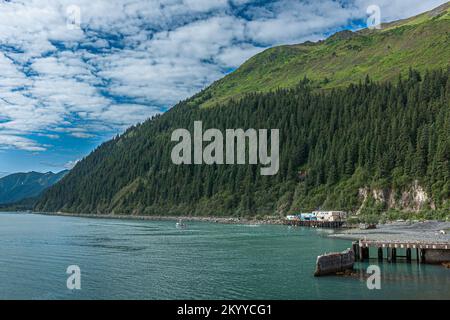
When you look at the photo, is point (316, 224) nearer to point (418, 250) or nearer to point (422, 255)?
point (418, 250)

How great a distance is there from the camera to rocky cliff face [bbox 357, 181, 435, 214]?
135500 millimetres

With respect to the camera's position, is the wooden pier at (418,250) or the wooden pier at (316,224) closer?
the wooden pier at (418,250)

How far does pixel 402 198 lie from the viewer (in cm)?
14238

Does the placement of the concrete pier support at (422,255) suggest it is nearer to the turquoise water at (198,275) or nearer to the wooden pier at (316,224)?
the turquoise water at (198,275)

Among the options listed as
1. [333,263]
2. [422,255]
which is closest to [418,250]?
[422,255]

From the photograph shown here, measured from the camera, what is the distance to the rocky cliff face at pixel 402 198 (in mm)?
135500

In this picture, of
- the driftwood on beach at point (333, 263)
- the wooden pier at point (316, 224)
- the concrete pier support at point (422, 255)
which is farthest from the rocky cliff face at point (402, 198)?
the driftwood on beach at point (333, 263)

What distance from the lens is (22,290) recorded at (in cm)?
4762

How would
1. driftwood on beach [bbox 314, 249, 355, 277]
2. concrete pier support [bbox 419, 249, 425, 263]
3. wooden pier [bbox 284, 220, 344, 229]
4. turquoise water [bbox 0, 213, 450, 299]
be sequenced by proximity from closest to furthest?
turquoise water [bbox 0, 213, 450, 299] < driftwood on beach [bbox 314, 249, 355, 277] < concrete pier support [bbox 419, 249, 425, 263] < wooden pier [bbox 284, 220, 344, 229]

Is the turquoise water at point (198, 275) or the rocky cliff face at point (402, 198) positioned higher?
the rocky cliff face at point (402, 198)

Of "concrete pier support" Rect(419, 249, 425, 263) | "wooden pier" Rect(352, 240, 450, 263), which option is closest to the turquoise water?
"concrete pier support" Rect(419, 249, 425, 263)

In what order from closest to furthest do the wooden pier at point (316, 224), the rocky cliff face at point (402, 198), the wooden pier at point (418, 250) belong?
the wooden pier at point (418, 250)
the rocky cliff face at point (402, 198)
the wooden pier at point (316, 224)

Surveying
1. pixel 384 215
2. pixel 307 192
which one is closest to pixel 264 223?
pixel 307 192

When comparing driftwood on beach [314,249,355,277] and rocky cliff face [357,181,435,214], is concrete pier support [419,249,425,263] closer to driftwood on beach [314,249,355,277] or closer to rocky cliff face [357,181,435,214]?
driftwood on beach [314,249,355,277]
